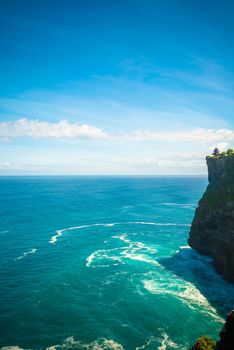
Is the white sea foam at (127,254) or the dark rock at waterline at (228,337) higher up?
the dark rock at waterline at (228,337)

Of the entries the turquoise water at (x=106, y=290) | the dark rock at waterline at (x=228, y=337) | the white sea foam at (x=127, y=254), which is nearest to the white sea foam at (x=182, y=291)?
the turquoise water at (x=106, y=290)

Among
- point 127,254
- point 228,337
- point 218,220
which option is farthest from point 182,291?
point 228,337

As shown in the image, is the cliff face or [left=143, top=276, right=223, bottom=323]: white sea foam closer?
[left=143, top=276, right=223, bottom=323]: white sea foam

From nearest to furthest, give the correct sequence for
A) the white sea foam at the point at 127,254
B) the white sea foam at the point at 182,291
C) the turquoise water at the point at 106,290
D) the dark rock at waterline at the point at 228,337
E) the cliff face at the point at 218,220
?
the dark rock at waterline at the point at 228,337 → the turquoise water at the point at 106,290 → the white sea foam at the point at 182,291 → the cliff face at the point at 218,220 → the white sea foam at the point at 127,254

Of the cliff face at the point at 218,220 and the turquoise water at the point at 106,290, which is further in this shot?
the cliff face at the point at 218,220

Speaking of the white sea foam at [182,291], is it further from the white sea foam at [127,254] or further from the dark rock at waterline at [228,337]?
the dark rock at waterline at [228,337]

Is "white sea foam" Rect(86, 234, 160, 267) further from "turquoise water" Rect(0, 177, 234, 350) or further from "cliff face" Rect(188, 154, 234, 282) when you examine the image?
"cliff face" Rect(188, 154, 234, 282)

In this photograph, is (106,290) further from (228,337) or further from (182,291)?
(228,337)

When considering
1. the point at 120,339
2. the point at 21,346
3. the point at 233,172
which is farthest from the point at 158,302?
the point at 233,172

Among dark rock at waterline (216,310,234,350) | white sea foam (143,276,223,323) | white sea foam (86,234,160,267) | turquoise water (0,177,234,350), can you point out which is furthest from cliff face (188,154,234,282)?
dark rock at waterline (216,310,234,350)
